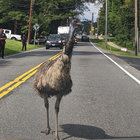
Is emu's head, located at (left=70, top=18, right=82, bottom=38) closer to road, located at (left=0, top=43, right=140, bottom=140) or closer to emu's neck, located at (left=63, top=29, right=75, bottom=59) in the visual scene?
emu's neck, located at (left=63, top=29, right=75, bottom=59)

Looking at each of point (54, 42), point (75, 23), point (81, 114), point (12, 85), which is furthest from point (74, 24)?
point (54, 42)

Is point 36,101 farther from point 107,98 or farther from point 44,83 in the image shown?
point 44,83

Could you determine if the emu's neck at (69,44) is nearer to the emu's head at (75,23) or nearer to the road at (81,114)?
the emu's head at (75,23)

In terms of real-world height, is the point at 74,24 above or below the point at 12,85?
above

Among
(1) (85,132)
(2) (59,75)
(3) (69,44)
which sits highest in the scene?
(3) (69,44)

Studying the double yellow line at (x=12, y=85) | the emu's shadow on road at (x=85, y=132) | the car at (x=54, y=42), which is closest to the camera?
the emu's shadow on road at (x=85, y=132)

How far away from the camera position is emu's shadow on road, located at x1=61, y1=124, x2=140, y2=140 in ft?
16.9

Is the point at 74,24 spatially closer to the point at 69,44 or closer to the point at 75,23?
the point at 75,23

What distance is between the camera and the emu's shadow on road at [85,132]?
16.9ft

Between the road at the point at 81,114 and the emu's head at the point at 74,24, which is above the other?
the emu's head at the point at 74,24

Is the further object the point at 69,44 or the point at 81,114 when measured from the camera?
the point at 81,114

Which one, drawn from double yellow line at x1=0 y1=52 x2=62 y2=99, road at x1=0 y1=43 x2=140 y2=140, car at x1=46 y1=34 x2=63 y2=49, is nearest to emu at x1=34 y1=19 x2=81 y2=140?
road at x1=0 y1=43 x2=140 y2=140

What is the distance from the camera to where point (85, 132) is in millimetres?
5434

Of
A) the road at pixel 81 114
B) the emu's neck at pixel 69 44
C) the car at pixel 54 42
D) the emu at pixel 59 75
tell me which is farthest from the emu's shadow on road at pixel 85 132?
the car at pixel 54 42
